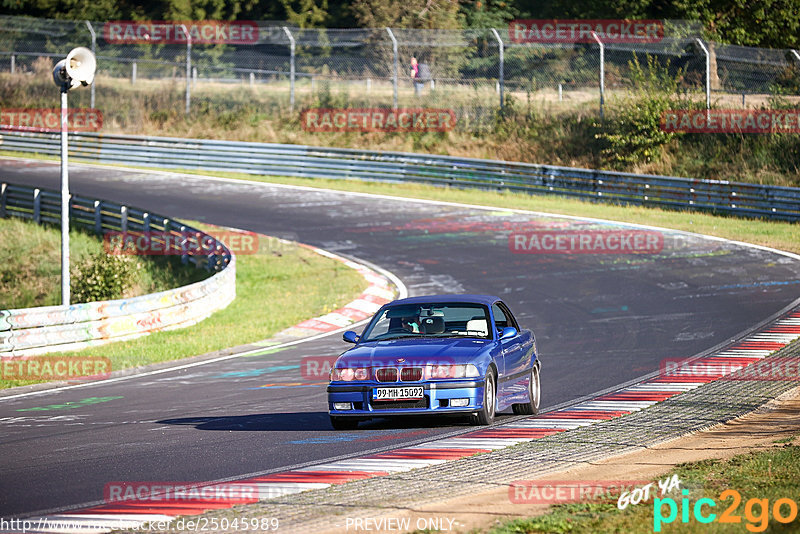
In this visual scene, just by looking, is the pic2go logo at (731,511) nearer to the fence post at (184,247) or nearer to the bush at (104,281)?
the bush at (104,281)

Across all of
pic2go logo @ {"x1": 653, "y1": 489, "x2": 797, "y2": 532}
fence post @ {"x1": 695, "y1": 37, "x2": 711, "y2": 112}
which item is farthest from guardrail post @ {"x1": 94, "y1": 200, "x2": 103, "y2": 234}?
pic2go logo @ {"x1": 653, "y1": 489, "x2": 797, "y2": 532}

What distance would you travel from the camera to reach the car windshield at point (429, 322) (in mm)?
11227

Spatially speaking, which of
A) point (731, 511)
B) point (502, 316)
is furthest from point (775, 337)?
point (731, 511)

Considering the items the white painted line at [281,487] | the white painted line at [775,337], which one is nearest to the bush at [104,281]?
the white painted line at [775,337]

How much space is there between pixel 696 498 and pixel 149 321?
1306 centimetres

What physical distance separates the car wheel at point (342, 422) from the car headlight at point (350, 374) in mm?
386

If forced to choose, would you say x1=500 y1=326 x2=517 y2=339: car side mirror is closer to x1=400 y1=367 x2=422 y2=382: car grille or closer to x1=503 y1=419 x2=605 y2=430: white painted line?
x1=503 y1=419 x2=605 y2=430: white painted line

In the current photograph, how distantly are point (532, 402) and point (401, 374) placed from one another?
218cm

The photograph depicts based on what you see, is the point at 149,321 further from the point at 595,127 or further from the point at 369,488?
the point at 595,127

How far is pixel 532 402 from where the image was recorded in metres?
11.8

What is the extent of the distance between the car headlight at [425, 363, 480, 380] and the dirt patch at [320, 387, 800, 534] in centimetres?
173

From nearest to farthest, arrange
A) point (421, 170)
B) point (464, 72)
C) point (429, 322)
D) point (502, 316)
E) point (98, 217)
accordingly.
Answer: point (429, 322) → point (502, 316) → point (98, 217) → point (421, 170) → point (464, 72)

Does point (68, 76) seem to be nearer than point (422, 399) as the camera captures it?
No

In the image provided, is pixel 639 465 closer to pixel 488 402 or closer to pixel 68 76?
pixel 488 402
